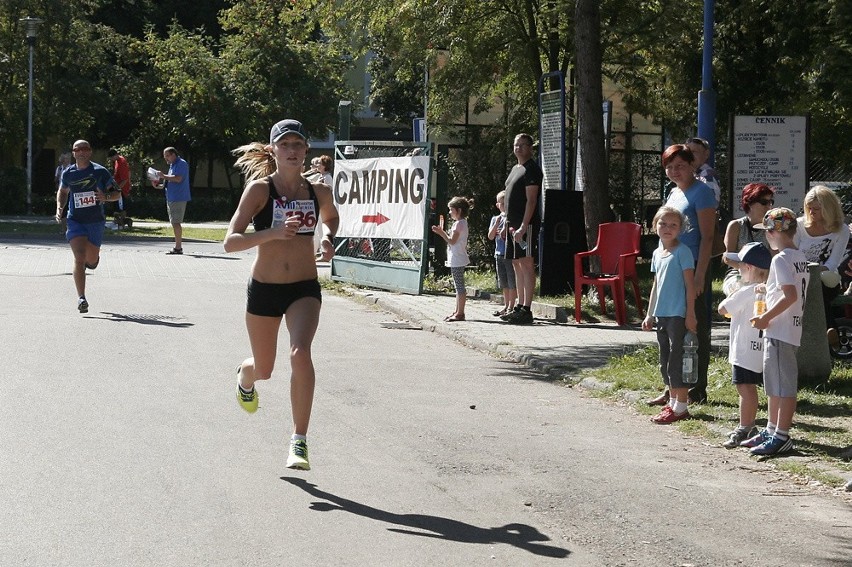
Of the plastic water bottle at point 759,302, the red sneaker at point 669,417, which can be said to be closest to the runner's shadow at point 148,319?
the red sneaker at point 669,417

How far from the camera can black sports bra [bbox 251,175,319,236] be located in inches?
289

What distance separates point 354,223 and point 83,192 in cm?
555

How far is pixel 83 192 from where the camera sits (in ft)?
48.1

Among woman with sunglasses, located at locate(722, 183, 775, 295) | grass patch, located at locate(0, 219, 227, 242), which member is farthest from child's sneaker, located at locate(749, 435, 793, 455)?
grass patch, located at locate(0, 219, 227, 242)

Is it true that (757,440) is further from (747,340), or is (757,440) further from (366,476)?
(366,476)

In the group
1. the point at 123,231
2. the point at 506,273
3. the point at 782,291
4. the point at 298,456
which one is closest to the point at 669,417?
the point at 782,291

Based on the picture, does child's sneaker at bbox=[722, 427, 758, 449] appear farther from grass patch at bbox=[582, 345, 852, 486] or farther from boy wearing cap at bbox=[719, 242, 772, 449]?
grass patch at bbox=[582, 345, 852, 486]

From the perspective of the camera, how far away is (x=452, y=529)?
6020 mm

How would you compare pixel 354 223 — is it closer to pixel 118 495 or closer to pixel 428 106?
pixel 428 106

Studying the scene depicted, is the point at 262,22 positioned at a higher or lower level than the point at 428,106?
higher

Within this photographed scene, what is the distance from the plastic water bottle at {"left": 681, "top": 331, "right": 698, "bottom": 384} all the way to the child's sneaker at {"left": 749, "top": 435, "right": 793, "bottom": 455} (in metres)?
1.09

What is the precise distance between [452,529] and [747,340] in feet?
10.4

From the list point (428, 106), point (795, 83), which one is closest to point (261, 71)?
point (428, 106)

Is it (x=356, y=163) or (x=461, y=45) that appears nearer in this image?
(x=356, y=163)
